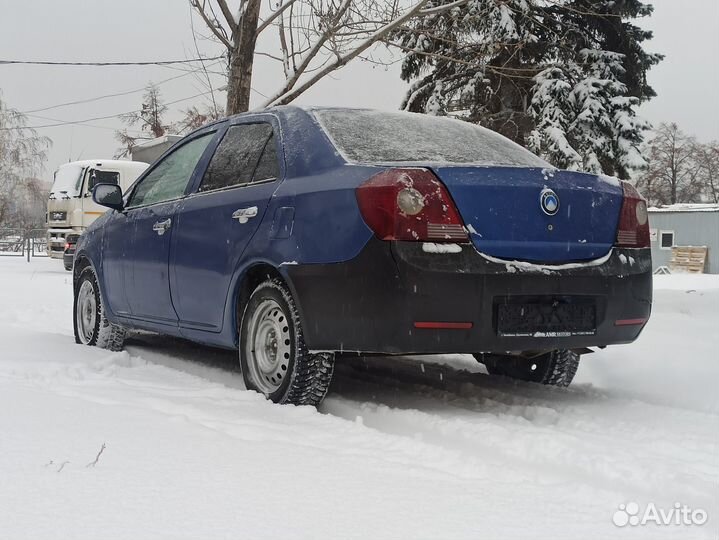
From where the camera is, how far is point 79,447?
2.81m

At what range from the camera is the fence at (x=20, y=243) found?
30406mm

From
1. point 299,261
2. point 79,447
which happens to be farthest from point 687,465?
point 79,447

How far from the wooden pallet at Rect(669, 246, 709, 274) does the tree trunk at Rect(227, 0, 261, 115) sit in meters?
30.2

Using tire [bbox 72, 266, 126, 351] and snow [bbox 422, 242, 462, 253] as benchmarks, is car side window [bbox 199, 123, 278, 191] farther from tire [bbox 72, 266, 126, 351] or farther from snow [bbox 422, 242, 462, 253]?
tire [bbox 72, 266, 126, 351]

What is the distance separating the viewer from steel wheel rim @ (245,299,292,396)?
152 inches

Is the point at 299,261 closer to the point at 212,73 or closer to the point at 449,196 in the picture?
the point at 449,196

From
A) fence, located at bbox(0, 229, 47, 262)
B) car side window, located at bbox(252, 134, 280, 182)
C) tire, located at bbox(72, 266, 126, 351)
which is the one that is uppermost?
car side window, located at bbox(252, 134, 280, 182)

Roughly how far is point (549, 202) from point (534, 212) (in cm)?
9

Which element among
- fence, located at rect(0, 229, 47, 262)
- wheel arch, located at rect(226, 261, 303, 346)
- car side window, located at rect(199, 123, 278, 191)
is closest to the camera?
wheel arch, located at rect(226, 261, 303, 346)

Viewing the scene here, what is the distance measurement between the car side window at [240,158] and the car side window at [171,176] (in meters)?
0.25

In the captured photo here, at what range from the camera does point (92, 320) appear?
608cm

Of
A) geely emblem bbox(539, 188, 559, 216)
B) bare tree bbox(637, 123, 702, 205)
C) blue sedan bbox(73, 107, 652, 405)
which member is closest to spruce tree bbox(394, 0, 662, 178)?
blue sedan bbox(73, 107, 652, 405)

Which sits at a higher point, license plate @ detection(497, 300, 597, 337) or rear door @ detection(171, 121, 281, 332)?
rear door @ detection(171, 121, 281, 332)

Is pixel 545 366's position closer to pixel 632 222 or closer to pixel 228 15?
pixel 632 222
